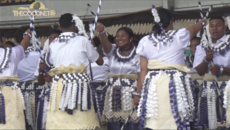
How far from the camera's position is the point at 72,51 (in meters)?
3.70

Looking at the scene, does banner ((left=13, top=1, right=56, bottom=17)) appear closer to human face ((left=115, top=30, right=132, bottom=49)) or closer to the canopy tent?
the canopy tent

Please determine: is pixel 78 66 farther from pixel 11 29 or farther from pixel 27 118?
pixel 11 29

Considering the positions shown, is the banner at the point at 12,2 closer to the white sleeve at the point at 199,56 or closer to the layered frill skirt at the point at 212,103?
the white sleeve at the point at 199,56

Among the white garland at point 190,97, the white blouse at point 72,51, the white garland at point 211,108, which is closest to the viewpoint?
the white garland at point 190,97

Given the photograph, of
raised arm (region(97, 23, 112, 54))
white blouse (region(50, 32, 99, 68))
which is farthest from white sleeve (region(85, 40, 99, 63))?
raised arm (region(97, 23, 112, 54))

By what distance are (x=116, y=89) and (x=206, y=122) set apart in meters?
1.16

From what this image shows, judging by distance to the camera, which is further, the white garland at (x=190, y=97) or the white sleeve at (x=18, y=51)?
the white sleeve at (x=18, y=51)

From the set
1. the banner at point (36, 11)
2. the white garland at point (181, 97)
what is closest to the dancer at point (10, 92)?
the white garland at point (181, 97)

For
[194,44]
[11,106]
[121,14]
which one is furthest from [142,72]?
[121,14]

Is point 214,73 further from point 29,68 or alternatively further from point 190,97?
point 29,68

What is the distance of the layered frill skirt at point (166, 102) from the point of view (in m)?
3.20

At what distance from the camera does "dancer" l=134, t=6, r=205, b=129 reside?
321 cm

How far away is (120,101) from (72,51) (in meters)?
1.09

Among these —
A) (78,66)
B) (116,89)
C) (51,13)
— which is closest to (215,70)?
(116,89)
